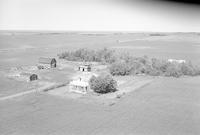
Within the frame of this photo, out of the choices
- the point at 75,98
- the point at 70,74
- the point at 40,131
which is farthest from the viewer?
the point at 70,74

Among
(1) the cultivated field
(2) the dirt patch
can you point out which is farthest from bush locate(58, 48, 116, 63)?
(1) the cultivated field

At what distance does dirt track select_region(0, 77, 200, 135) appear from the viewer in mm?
20047

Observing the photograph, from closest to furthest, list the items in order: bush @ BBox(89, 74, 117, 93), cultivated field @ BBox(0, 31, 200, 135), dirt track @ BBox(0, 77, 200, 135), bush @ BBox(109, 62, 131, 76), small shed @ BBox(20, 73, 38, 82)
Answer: dirt track @ BBox(0, 77, 200, 135)
cultivated field @ BBox(0, 31, 200, 135)
bush @ BBox(89, 74, 117, 93)
small shed @ BBox(20, 73, 38, 82)
bush @ BBox(109, 62, 131, 76)

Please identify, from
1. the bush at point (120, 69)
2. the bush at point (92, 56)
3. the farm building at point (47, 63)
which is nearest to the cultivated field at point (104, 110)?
the bush at point (120, 69)

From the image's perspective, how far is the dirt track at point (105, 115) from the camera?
2005cm

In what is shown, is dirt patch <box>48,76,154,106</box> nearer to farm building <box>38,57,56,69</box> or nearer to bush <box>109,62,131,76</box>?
bush <box>109,62,131,76</box>

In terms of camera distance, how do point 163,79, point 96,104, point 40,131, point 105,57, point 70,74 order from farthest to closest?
point 105,57, point 70,74, point 163,79, point 96,104, point 40,131

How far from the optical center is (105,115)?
79.9 ft

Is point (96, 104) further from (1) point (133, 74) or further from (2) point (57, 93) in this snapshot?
(1) point (133, 74)

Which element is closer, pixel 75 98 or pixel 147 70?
pixel 75 98

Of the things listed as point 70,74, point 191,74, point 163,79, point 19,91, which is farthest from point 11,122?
point 191,74

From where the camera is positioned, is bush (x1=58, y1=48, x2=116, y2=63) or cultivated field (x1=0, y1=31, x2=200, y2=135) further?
bush (x1=58, y1=48, x2=116, y2=63)

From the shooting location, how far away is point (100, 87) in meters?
33.5

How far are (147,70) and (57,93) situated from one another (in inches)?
908
